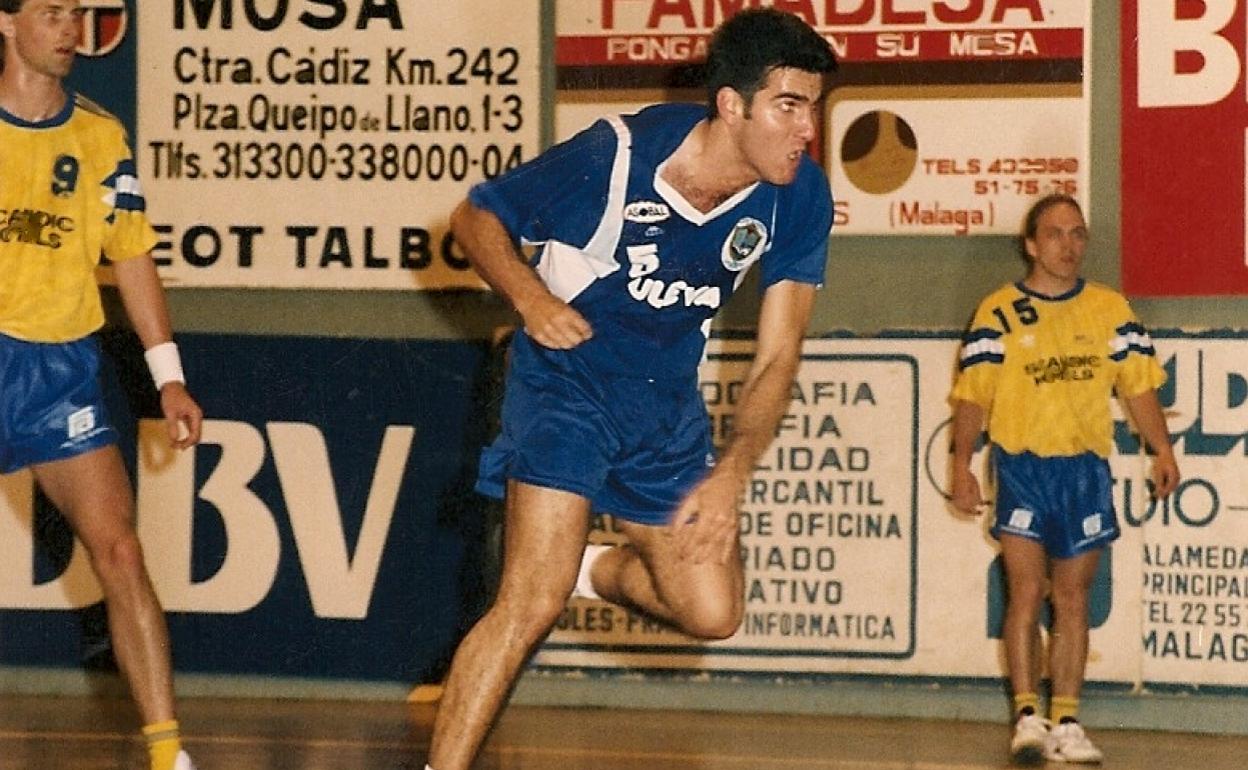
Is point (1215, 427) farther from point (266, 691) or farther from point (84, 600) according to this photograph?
point (84, 600)

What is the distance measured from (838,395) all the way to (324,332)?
2.25 metres

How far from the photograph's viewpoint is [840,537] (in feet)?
29.7

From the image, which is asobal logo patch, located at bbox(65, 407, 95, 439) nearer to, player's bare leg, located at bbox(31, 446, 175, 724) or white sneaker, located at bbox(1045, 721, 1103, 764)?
player's bare leg, located at bbox(31, 446, 175, 724)

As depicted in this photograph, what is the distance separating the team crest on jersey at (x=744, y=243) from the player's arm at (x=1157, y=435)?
10.2 feet

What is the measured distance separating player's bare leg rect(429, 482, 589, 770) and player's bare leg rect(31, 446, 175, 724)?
1.25 metres

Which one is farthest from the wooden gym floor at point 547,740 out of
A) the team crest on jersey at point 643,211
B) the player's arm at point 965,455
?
the team crest on jersey at point 643,211

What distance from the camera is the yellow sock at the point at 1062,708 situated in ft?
27.2

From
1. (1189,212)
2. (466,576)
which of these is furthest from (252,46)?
(1189,212)

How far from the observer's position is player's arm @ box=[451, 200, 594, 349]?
515 cm

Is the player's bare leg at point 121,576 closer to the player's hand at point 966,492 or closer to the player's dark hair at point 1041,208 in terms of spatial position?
the player's hand at point 966,492

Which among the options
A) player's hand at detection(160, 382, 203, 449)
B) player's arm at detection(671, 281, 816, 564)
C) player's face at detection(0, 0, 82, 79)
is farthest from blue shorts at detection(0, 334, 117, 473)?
player's arm at detection(671, 281, 816, 564)

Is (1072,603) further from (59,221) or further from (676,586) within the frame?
(59,221)

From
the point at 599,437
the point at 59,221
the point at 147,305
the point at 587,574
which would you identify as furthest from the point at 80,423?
the point at 599,437

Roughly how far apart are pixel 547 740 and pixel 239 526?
6.25ft
